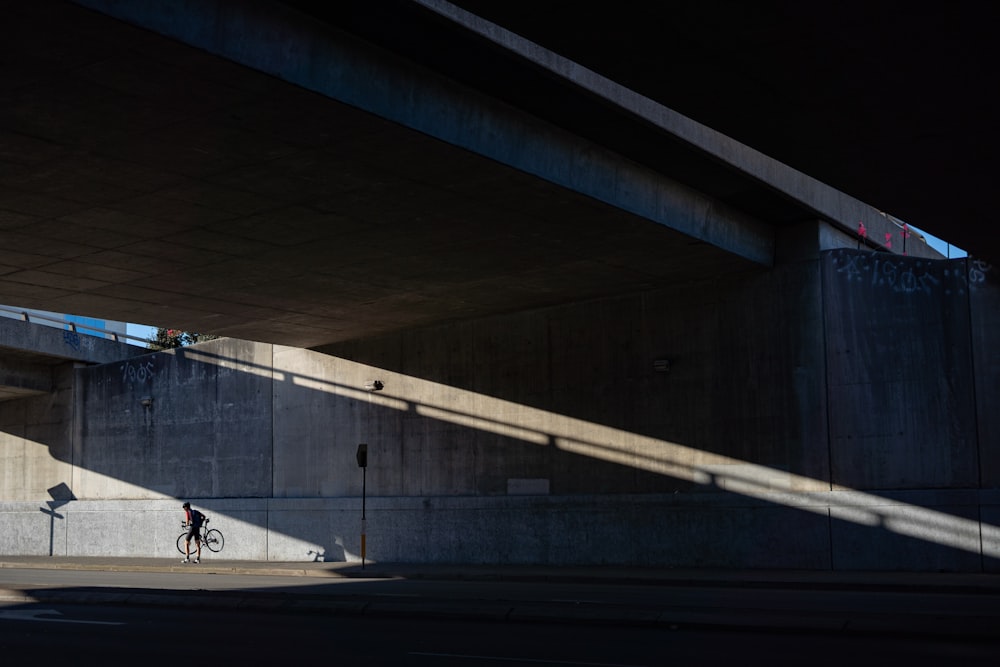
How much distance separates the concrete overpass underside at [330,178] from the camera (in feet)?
39.7

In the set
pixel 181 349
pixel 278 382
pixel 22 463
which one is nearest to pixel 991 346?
pixel 278 382

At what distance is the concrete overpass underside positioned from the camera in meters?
12.1

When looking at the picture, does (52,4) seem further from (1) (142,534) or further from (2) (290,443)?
(1) (142,534)

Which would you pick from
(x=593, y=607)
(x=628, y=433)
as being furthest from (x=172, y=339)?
(x=593, y=607)

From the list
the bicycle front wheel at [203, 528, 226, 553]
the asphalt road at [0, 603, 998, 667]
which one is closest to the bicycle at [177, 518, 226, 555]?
the bicycle front wheel at [203, 528, 226, 553]

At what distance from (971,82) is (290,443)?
23974 millimetres

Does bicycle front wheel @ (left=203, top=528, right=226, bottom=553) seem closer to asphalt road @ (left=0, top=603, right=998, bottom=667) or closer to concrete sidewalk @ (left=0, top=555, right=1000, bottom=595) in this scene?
concrete sidewalk @ (left=0, top=555, right=1000, bottom=595)

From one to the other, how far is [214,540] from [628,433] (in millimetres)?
14229

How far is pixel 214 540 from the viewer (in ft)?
106

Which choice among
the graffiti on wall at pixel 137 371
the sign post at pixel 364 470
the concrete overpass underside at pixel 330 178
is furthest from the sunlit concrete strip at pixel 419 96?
the graffiti on wall at pixel 137 371

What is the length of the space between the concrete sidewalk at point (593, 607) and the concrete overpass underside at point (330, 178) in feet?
20.0

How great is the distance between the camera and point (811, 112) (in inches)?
437

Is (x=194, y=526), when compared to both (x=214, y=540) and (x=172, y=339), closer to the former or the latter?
(x=214, y=540)

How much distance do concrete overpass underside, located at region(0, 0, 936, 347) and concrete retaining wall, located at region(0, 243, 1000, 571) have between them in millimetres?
1513
